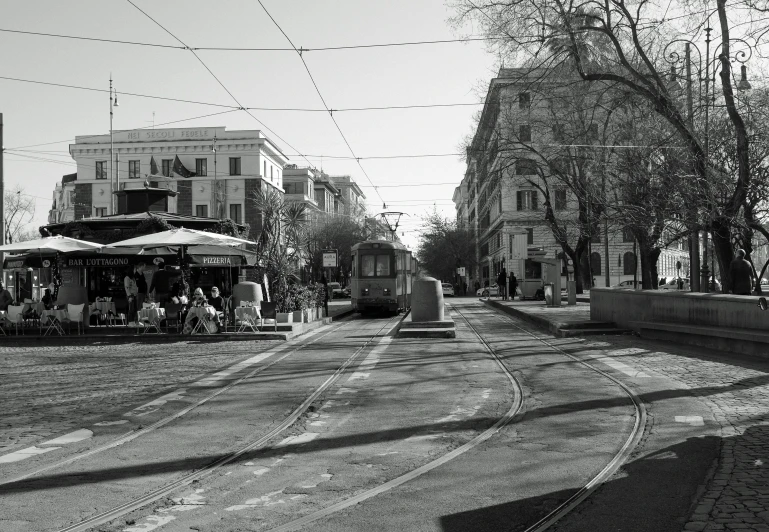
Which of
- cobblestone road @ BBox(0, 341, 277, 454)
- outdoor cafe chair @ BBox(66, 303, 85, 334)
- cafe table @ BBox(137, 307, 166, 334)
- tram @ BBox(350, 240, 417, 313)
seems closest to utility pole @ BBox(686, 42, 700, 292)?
tram @ BBox(350, 240, 417, 313)

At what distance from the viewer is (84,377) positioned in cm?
1337

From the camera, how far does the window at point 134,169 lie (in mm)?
76312

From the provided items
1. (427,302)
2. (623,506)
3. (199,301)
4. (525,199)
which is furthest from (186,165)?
(623,506)

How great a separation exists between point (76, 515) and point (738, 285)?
16827 mm

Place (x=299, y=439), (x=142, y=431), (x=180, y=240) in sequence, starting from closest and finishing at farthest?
(x=299, y=439), (x=142, y=431), (x=180, y=240)

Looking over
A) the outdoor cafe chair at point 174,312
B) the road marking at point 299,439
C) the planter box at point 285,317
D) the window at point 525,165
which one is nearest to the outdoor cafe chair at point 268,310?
the planter box at point 285,317

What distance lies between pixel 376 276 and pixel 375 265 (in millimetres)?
453

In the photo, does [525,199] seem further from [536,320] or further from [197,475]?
[197,475]

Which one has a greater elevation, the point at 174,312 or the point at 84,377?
the point at 174,312

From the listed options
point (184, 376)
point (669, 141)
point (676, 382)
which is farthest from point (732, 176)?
point (184, 376)

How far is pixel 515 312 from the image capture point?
114ft

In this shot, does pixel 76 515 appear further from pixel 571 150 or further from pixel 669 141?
pixel 571 150

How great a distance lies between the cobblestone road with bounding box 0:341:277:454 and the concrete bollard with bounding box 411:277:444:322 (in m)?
4.55

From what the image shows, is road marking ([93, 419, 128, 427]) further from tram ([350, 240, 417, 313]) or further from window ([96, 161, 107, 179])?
window ([96, 161, 107, 179])
